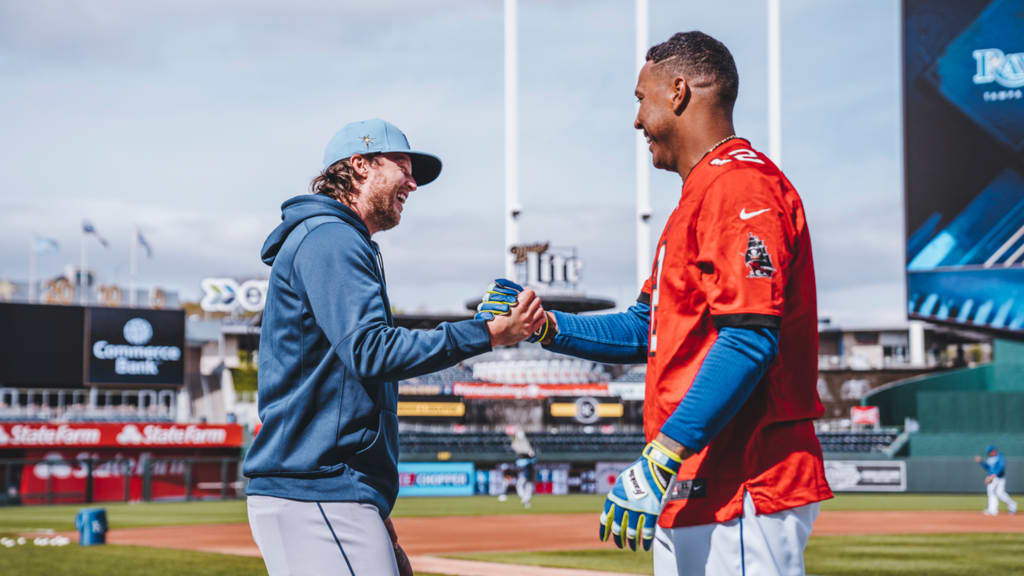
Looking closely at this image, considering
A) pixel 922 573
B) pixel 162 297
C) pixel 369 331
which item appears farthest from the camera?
pixel 162 297

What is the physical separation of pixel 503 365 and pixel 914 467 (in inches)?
933

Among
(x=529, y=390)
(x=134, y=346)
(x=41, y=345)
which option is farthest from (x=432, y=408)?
(x=41, y=345)

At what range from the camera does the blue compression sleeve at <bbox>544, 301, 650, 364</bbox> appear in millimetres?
3498

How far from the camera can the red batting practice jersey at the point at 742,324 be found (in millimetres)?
2570

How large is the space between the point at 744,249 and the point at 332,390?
1.23 meters

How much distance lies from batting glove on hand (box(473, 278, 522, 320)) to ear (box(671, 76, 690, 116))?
76cm

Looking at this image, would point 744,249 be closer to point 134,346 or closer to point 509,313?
point 509,313

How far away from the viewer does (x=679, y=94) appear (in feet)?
9.53

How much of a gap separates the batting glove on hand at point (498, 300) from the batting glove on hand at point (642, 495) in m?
0.79

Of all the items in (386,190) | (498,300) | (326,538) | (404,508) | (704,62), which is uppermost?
(704,62)

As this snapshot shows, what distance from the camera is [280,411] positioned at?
3121mm

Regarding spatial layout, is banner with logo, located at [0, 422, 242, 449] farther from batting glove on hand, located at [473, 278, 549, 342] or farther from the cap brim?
batting glove on hand, located at [473, 278, 549, 342]

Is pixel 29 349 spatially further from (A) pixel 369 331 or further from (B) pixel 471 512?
(A) pixel 369 331

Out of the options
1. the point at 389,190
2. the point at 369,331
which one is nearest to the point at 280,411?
the point at 369,331
